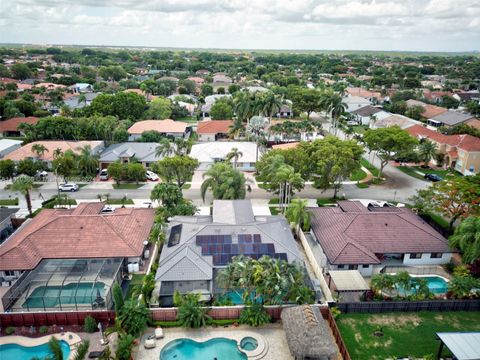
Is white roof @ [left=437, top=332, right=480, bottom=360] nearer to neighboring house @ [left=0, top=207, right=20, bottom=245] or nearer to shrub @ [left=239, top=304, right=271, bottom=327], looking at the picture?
shrub @ [left=239, top=304, right=271, bottom=327]

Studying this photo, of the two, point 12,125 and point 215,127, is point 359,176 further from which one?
point 12,125

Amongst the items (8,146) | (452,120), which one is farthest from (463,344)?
(452,120)

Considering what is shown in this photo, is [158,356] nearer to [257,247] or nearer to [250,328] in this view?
[250,328]

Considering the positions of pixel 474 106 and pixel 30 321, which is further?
pixel 474 106

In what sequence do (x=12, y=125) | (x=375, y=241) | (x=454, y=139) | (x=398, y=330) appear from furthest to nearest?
(x=12, y=125) < (x=454, y=139) < (x=375, y=241) < (x=398, y=330)

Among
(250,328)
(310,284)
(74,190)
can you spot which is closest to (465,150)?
(310,284)

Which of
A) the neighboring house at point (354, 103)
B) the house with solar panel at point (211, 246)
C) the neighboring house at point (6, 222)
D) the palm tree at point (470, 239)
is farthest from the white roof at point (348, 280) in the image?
the neighboring house at point (354, 103)
